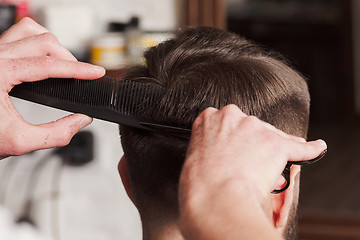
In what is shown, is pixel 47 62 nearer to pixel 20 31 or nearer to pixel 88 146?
pixel 20 31

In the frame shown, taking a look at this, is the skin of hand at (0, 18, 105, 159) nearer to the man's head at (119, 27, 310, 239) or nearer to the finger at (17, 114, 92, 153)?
the finger at (17, 114, 92, 153)

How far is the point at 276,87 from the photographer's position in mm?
800

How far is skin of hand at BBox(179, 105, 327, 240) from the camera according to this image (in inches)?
20.1

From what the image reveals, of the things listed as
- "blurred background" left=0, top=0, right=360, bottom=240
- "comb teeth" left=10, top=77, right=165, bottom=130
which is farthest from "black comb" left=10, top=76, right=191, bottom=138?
"blurred background" left=0, top=0, right=360, bottom=240

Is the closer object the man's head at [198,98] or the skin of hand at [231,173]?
the skin of hand at [231,173]

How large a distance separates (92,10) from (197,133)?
1609 mm

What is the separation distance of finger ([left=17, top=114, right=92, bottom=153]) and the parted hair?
4.3 inches

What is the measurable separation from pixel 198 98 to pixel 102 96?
0.15 metres

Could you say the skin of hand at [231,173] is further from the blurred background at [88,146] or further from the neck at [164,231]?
the blurred background at [88,146]

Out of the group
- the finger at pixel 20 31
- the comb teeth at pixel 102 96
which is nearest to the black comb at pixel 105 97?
the comb teeth at pixel 102 96

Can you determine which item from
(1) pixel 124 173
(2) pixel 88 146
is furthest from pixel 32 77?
(2) pixel 88 146

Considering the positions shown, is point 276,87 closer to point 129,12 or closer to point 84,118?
point 84,118

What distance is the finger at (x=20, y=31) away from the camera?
0.83 metres

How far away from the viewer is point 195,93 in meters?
0.77
